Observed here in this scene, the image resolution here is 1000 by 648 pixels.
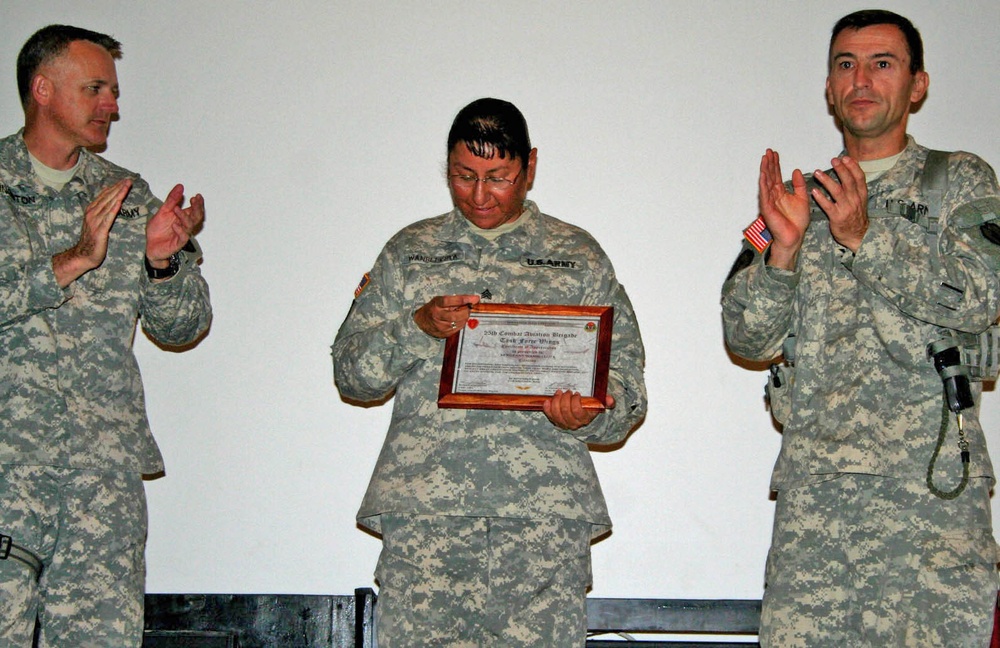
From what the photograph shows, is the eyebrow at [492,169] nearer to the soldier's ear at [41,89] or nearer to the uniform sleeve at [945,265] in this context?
the uniform sleeve at [945,265]

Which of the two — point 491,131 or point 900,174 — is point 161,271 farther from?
point 900,174

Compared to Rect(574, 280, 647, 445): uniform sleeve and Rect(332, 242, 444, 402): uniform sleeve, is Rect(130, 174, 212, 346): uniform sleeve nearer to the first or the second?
Rect(332, 242, 444, 402): uniform sleeve

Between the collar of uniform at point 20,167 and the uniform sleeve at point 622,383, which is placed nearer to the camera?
the uniform sleeve at point 622,383

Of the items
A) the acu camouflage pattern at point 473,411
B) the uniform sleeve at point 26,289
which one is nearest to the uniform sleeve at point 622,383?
the acu camouflage pattern at point 473,411

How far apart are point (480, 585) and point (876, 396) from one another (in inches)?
46.0

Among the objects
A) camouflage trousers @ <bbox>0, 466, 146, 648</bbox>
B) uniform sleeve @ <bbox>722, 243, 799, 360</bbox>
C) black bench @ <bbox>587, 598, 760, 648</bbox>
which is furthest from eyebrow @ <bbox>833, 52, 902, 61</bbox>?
camouflage trousers @ <bbox>0, 466, 146, 648</bbox>

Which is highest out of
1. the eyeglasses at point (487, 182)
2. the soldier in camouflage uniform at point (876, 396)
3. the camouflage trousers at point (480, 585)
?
the eyeglasses at point (487, 182)

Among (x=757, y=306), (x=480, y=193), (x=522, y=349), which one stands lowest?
(x=522, y=349)

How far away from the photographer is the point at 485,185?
138 inches

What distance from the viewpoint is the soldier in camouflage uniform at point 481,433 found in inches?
130

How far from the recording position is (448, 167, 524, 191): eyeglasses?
138 inches

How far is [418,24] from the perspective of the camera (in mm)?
4512

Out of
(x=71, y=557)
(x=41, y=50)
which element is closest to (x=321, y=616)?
(x=71, y=557)

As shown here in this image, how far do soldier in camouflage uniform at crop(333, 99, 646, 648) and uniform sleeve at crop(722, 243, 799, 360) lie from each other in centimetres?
29
